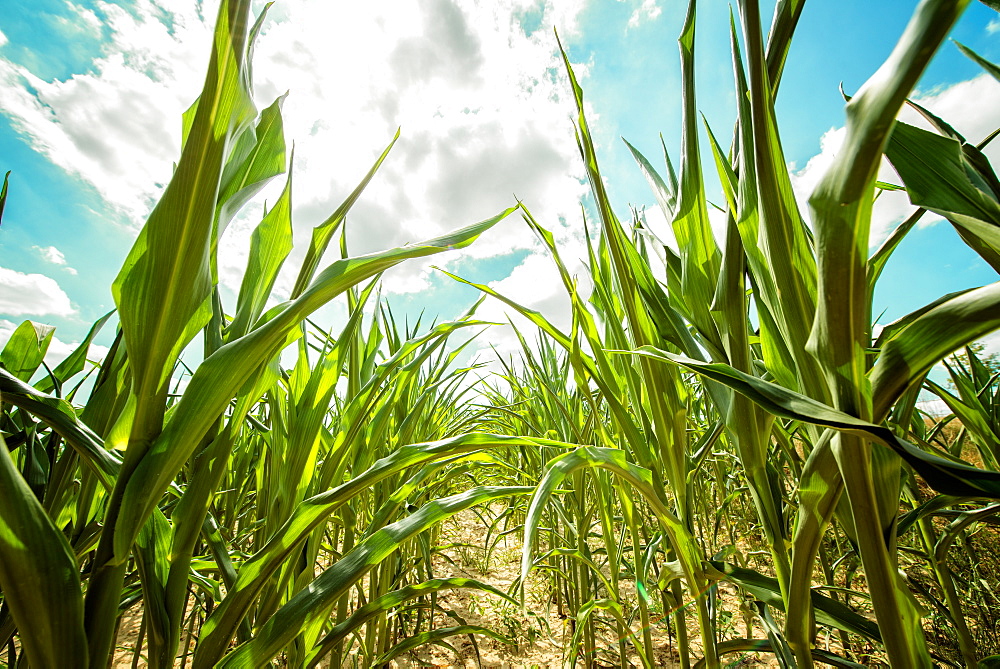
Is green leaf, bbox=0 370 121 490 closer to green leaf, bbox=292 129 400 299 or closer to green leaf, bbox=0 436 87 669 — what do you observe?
green leaf, bbox=0 436 87 669

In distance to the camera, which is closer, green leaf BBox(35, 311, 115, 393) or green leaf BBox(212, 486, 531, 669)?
green leaf BBox(212, 486, 531, 669)

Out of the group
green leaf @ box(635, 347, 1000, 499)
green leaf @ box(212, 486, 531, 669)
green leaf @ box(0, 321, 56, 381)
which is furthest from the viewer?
green leaf @ box(0, 321, 56, 381)

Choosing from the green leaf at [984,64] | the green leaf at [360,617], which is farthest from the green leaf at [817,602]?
the green leaf at [984,64]

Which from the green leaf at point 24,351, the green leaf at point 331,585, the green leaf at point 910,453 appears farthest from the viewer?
the green leaf at point 24,351

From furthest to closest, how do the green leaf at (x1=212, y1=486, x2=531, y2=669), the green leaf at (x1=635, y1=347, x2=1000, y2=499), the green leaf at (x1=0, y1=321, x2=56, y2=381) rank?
the green leaf at (x1=0, y1=321, x2=56, y2=381) → the green leaf at (x1=212, y1=486, x2=531, y2=669) → the green leaf at (x1=635, y1=347, x2=1000, y2=499)

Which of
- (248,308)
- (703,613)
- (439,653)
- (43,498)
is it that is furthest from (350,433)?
(439,653)

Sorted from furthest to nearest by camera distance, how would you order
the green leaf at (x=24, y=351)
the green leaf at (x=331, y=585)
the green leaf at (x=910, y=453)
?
1. the green leaf at (x=24, y=351)
2. the green leaf at (x=331, y=585)
3. the green leaf at (x=910, y=453)

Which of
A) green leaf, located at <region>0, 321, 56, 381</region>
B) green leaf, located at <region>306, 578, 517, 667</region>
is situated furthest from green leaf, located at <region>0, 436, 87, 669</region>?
green leaf, located at <region>0, 321, 56, 381</region>

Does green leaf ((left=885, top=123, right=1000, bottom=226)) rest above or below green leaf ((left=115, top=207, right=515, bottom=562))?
above

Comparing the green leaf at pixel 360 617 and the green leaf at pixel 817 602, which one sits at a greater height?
the green leaf at pixel 817 602

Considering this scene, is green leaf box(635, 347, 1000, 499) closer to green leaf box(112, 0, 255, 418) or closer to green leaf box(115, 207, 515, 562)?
green leaf box(115, 207, 515, 562)

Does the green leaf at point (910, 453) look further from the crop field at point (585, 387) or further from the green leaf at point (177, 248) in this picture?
the green leaf at point (177, 248)

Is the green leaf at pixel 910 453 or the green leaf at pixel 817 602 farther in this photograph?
the green leaf at pixel 817 602

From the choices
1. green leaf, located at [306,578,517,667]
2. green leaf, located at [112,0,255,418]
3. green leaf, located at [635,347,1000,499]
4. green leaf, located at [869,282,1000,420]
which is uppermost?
green leaf, located at [112,0,255,418]
